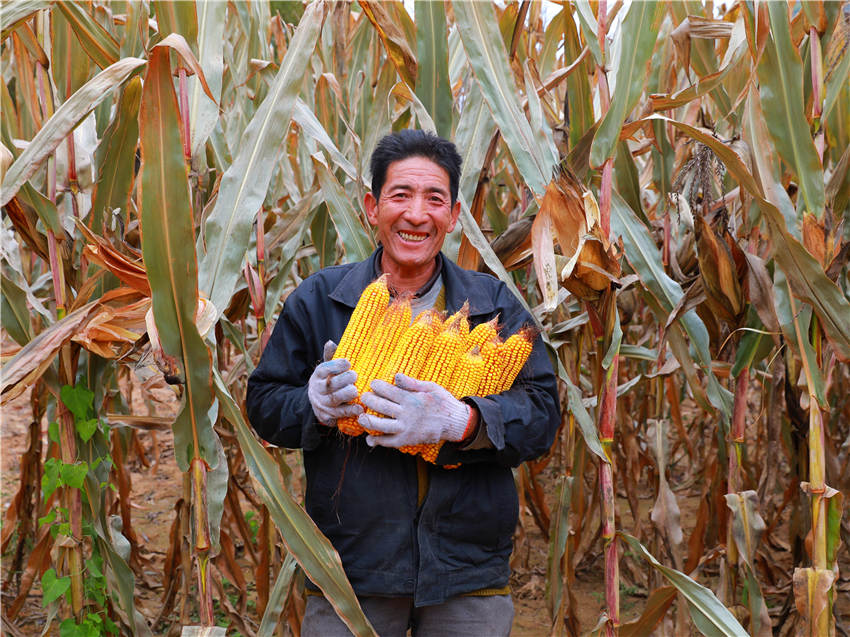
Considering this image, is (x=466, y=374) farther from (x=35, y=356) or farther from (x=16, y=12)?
(x=16, y=12)

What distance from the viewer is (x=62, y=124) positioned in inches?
55.9

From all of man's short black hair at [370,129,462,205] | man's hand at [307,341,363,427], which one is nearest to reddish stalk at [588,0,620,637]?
man's short black hair at [370,129,462,205]

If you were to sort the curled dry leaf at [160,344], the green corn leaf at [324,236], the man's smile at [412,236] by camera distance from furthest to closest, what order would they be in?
the green corn leaf at [324,236]
the man's smile at [412,236]
the curled dry leaf at [160,344]

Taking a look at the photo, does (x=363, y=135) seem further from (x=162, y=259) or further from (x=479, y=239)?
(x=162, y=259)

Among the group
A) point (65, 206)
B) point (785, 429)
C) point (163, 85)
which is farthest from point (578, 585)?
point (163, 85)

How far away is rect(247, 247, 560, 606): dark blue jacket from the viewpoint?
153 cm

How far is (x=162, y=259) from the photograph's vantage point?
1185mm

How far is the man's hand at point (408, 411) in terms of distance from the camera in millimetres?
→ 1329

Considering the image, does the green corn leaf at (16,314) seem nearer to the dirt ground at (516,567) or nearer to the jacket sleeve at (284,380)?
the jacket sleeve at (284,380)

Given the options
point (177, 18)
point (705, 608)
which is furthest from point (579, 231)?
point (177, 18)

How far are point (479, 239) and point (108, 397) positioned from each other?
1.41 meters

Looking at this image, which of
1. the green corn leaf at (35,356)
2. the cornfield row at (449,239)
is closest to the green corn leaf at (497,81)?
the cornfield row at (449,239)

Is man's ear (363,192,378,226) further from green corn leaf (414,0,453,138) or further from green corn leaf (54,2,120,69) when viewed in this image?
green corn leaf (54,2,120,69)

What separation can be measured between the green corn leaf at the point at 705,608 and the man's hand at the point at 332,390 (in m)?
0.75
